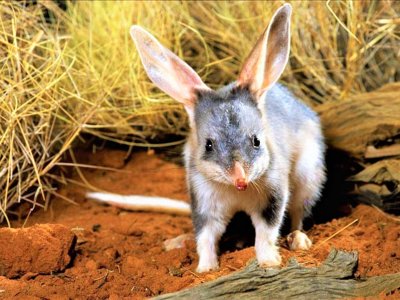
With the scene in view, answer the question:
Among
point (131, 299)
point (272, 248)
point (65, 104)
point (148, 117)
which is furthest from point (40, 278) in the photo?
point (148, 117)

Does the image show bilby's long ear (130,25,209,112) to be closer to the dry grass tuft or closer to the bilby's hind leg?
the dry grass tuft

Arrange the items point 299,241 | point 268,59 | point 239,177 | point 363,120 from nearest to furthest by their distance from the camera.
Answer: point 239,177 → point 268,59 → point 299,241 → point 363,120

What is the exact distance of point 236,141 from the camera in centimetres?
375

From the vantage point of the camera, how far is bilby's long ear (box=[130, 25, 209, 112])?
4078mm

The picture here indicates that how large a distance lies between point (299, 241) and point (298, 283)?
1049mm

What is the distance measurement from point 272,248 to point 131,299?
3.38ft

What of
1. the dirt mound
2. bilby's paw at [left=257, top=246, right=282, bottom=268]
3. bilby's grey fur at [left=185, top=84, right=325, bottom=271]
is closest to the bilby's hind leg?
bilby's grey fur at [left=185, top=84, right=325, bottom=271]

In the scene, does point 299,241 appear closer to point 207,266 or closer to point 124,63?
point 207,266

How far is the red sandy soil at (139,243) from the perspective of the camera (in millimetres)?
3588

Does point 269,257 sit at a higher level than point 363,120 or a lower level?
lower

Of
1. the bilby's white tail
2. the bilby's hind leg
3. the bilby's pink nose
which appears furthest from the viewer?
the bilby's white tail

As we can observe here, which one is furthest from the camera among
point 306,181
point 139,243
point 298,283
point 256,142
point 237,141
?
point 306,181

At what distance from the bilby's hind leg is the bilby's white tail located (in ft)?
3.00

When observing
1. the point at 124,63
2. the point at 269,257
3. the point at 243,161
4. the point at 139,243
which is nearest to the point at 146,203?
the point at 139,243
